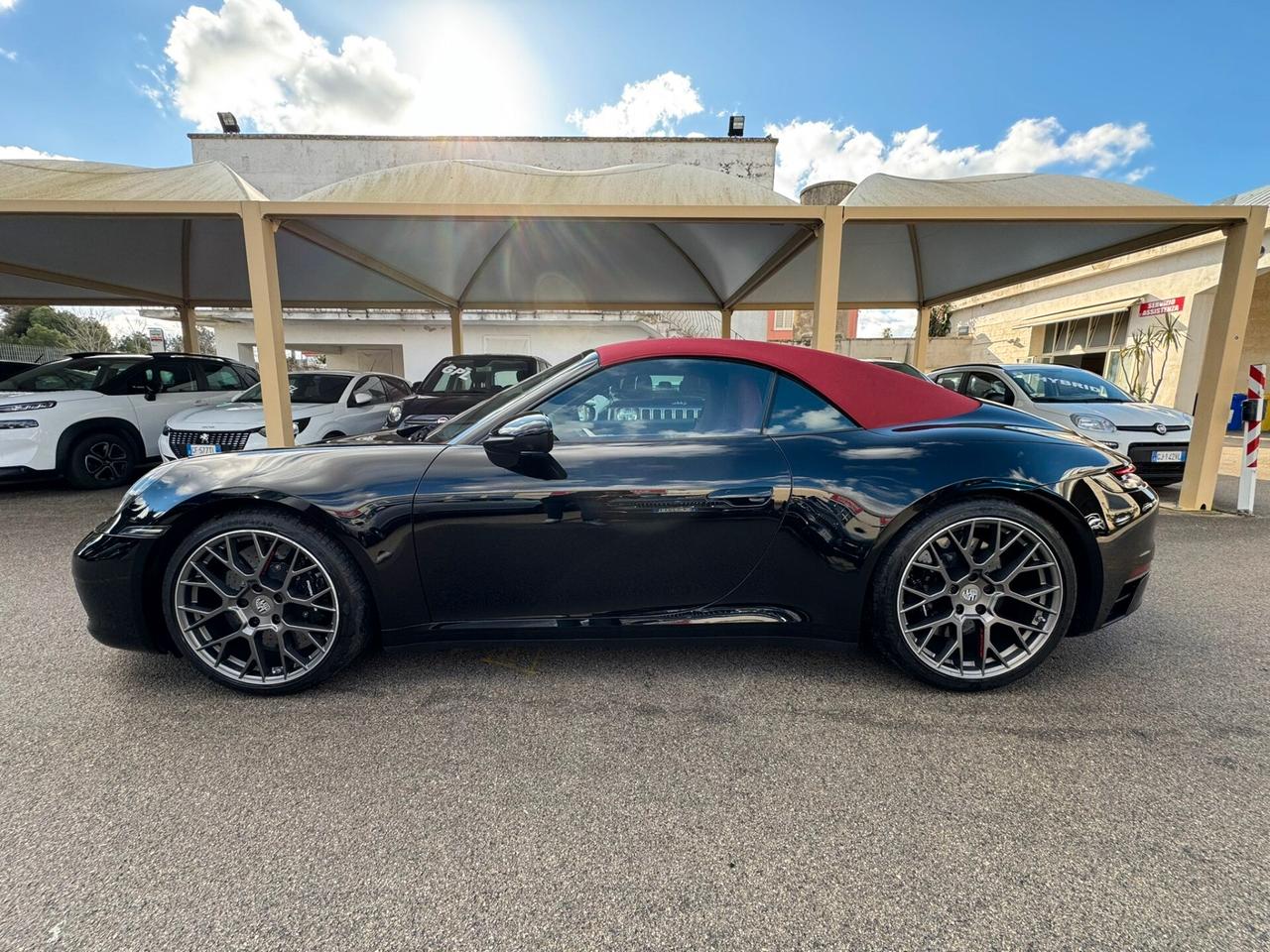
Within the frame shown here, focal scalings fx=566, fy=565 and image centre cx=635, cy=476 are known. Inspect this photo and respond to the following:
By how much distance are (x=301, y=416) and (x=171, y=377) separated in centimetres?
282

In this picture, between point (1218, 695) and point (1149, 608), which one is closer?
point (1218, 695)

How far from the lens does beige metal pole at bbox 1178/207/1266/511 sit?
4938 millimetres

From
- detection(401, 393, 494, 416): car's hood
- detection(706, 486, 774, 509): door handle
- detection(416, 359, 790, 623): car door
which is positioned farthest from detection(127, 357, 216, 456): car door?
detection(706, 486, 774, 509): door handle

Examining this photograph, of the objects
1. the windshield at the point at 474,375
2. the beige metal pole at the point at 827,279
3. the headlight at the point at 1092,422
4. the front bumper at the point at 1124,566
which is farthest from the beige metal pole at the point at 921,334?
the front bumper at the point at 1124,566

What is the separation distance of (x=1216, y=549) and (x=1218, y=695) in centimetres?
275

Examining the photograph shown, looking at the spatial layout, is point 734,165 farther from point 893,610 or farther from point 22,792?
point 22,792

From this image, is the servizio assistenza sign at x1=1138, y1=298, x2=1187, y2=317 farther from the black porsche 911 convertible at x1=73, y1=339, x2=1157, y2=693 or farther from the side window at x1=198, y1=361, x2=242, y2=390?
the side window at x1=198, y1=361, x2=242, y2=390

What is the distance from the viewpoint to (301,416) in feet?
19.0

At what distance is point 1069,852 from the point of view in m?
1.49

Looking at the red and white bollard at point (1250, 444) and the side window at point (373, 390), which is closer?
the red and white bollard at point (1250, 444)

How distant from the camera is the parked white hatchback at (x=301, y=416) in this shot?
5371 millimetres

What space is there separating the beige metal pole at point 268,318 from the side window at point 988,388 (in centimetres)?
718

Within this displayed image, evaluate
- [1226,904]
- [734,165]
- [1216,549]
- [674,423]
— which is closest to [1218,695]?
[1226,904]

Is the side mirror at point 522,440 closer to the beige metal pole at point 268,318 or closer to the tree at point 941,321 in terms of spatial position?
the beige metal pole at point 268,318
